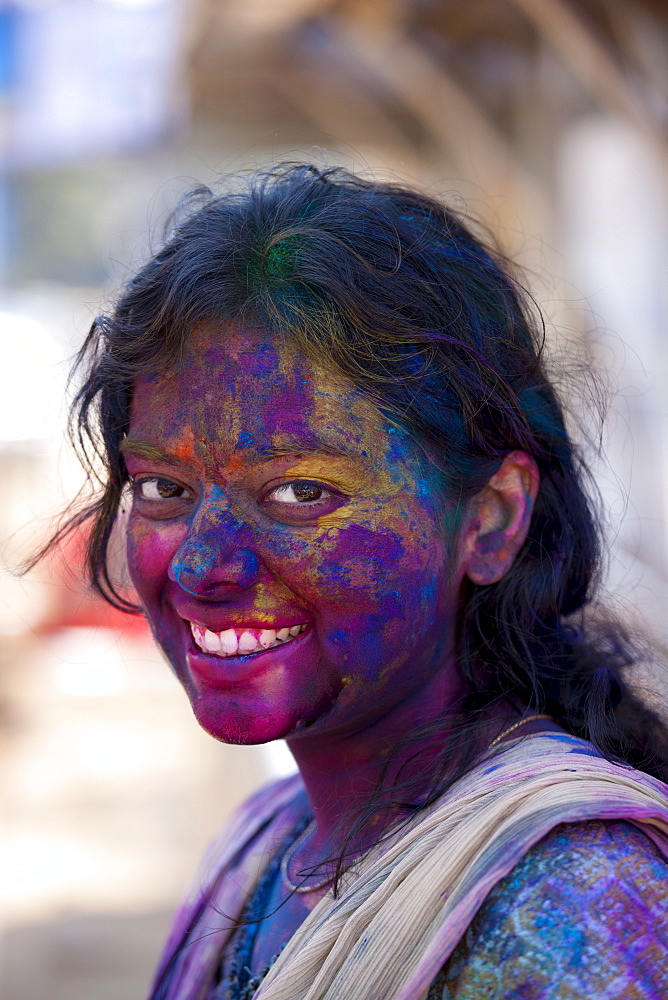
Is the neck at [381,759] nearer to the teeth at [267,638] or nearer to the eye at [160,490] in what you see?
the teeth at [267,638]

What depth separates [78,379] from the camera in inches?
63.8

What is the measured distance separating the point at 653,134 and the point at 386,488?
4079 mm

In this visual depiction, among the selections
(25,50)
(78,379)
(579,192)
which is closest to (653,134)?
(579,192)

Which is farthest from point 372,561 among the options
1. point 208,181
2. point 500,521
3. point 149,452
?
point 208,181

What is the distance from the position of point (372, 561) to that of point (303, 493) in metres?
0.12

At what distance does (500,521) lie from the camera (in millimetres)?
1320

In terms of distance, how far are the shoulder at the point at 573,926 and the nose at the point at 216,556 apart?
44cm

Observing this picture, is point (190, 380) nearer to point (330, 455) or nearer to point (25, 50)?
point (330, 455)

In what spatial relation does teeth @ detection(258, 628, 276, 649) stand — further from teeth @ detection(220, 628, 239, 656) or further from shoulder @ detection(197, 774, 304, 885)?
shoulder @ detection(197, 774, 304, 885)

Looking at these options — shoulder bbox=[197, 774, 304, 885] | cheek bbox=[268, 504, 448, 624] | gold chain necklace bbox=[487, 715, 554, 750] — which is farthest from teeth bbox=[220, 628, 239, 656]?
shoulder bbox=[197, 774, 304, 885]

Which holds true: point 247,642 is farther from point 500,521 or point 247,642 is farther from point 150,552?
point 500,521

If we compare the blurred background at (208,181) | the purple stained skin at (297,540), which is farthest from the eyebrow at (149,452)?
the blurred background at (208,181)

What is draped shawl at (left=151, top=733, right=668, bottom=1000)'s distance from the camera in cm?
98

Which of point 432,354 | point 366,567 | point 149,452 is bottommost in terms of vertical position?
point 366,567
